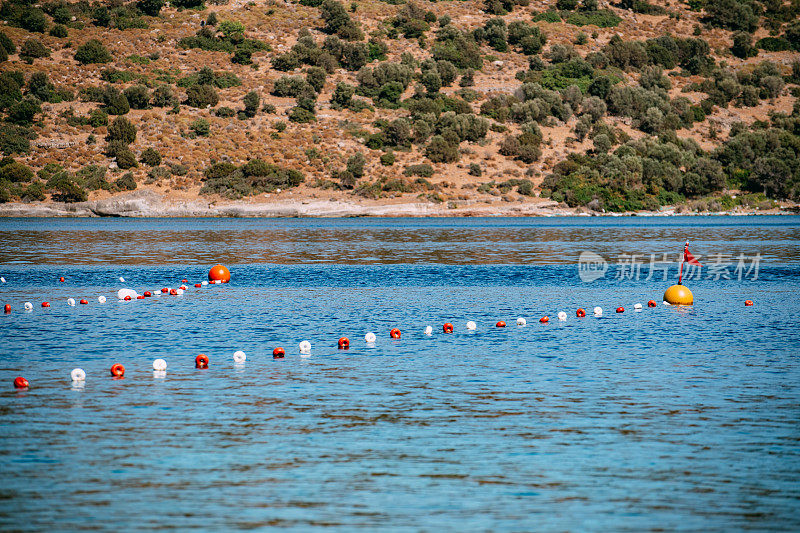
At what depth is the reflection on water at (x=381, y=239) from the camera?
53.8 meters

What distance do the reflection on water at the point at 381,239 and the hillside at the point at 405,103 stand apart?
701 cm

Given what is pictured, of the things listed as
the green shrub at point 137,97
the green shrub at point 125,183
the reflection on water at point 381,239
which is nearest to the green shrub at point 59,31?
the green shrub at point 137,97

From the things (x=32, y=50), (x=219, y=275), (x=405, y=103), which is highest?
(x=32, y=50)

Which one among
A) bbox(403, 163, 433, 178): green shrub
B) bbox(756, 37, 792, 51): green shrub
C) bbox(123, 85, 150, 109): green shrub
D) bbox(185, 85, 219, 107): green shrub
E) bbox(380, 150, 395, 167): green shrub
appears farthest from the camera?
bbox(756, 37, 792, 51): green shrub

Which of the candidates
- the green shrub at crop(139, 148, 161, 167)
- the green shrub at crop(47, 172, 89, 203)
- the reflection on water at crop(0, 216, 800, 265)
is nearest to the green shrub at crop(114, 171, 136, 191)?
the green shrub at crop(139, 148, 161, 167)

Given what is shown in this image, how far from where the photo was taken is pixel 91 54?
5027 inches

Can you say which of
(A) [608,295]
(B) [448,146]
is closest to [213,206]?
(B) [448,146]

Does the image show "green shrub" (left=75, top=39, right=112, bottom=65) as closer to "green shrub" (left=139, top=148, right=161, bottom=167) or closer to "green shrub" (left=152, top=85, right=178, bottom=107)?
"green shrub" (left=152, top=85, right=178, bottom=107)

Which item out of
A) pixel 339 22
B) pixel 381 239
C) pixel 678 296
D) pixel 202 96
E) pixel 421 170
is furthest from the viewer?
pixel 339 22

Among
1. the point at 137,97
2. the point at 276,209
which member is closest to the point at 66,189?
the point at 137,97

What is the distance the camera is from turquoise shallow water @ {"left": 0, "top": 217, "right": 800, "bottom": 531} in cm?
1102

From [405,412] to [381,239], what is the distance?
5496cm

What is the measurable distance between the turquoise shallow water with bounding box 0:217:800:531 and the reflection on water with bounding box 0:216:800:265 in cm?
1504

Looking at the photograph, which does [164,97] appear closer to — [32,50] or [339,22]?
[32,50]
